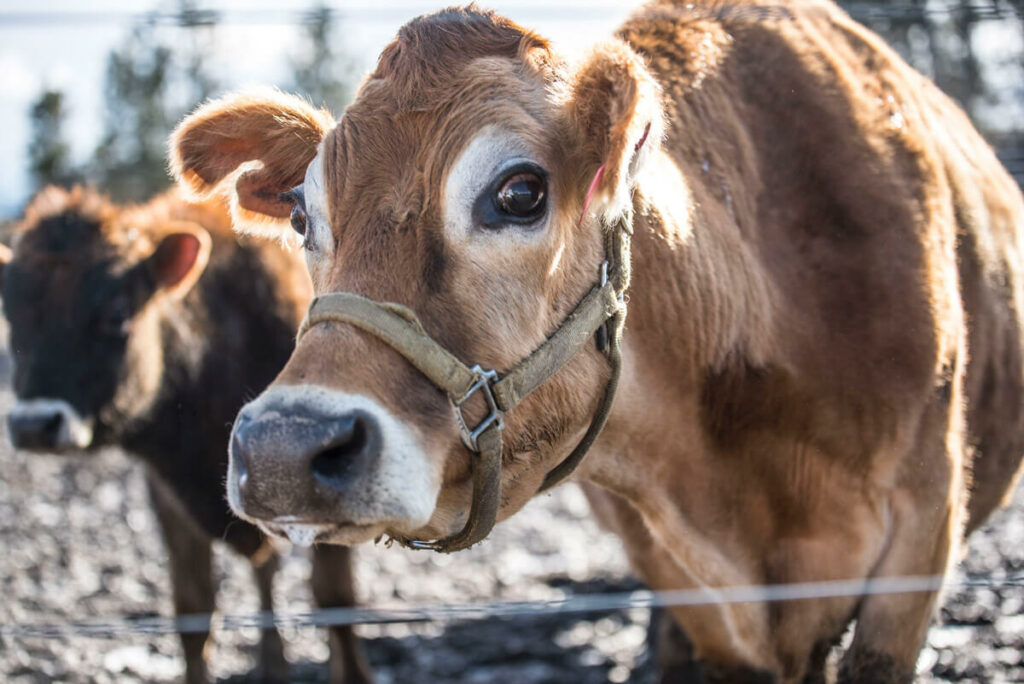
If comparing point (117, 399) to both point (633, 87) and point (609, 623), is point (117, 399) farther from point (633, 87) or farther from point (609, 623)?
point (633, 87)

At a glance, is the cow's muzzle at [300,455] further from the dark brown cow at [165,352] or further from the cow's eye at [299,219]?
the dark brown cow at [165,352]

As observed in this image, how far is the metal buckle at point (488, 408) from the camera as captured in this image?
5.97 ft

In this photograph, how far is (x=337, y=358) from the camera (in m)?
1.72

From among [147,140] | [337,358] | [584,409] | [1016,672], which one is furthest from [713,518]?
[147,140]

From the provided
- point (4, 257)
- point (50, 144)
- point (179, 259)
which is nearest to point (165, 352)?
point (179, 259)

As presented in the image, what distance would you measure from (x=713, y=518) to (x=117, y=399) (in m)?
2.71

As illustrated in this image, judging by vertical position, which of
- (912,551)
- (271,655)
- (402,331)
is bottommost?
(271,655)

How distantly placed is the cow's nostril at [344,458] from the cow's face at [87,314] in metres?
2.74

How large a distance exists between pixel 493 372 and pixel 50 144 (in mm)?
11565

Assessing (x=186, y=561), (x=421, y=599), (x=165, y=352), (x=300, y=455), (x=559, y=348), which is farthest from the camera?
(x=421, y=599)

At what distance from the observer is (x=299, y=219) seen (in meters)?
2.25

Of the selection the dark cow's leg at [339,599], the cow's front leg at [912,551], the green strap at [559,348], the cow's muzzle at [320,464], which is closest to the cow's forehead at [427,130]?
the green strap at [559,348]

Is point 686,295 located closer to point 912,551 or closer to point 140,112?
point 912,551

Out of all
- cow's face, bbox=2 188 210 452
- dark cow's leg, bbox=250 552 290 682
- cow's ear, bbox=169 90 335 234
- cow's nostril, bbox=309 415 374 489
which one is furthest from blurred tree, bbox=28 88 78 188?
cow's nostril, bbox=309 415 374 489
